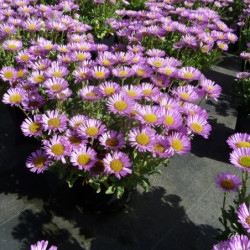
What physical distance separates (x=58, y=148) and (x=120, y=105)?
52 cm

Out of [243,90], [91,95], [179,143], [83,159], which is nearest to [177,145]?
[179,143]

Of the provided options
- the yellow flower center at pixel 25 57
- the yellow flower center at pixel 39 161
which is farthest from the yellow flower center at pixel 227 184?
the yellow flower center at pixel 25 57

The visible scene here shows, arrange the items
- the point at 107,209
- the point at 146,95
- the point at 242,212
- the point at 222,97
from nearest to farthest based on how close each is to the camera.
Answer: the point at 242,212, the point at 146,95, the point at 107,209, the point at 222,97

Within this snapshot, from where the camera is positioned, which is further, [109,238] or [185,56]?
[185,56]

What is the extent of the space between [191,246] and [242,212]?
960 millimetres

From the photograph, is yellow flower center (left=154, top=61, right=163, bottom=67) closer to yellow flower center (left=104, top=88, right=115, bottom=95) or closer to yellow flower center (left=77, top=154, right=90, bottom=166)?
yellow flower center (left=104, top=88, right=115, bottom=95)

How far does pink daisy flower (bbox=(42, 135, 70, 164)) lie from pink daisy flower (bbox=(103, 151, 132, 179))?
27 cm

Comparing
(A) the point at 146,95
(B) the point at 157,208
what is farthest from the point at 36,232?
(A) the point at 146,95

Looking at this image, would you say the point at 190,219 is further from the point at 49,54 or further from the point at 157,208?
the point at 49,54

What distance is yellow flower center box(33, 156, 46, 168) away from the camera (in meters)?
1.88

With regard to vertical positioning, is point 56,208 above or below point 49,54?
below

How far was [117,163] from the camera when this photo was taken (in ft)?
5.59

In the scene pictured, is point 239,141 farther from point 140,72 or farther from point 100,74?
point 100,74

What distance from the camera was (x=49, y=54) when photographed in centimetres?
282
